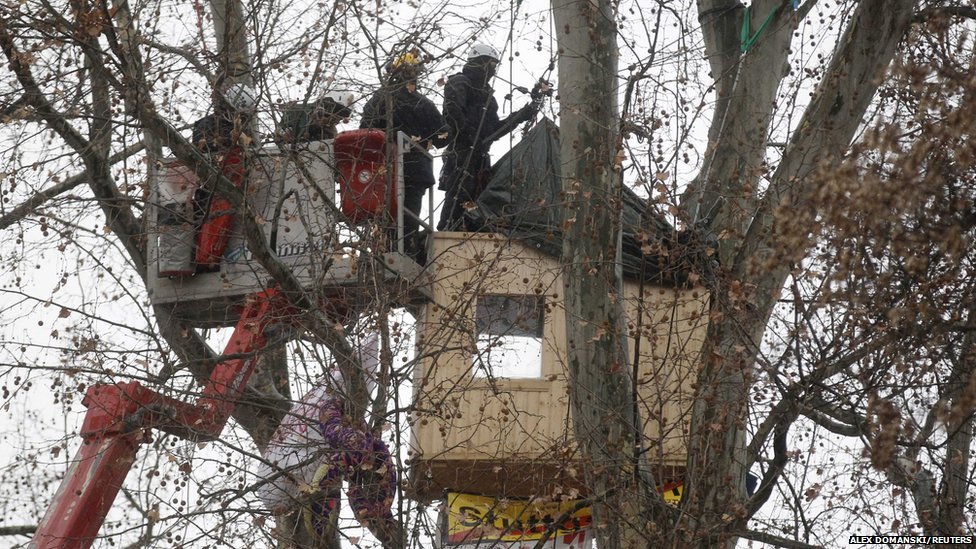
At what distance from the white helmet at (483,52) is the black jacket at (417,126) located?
60 centimetres

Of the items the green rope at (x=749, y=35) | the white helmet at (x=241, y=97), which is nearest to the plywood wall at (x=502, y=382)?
the white helmet at (x=241, y=97)

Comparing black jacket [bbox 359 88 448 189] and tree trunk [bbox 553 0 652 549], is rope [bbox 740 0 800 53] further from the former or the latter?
black jacket [bbox 359 88 448 189]

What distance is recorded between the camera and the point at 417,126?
11.6 metres

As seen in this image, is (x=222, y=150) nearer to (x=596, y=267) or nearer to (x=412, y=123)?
(x=412, y=123)

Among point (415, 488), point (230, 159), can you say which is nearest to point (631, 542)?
point (415, 488)

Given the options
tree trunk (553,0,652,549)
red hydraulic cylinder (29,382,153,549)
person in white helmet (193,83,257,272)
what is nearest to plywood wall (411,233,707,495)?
tree trunk (553,0,652,549)

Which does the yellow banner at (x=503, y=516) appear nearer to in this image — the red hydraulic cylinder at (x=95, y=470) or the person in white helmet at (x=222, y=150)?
the red hydraulic cylinder at (x=95, y=470)

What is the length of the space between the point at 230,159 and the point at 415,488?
A: 2.64 metres

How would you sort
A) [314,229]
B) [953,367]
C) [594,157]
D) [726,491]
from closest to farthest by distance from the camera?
1. [953,367]
2. [726,491]
3. [594,157]
4. [314,229]

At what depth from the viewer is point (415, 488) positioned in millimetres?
9227

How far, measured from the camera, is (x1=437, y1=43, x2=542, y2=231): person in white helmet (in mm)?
11711

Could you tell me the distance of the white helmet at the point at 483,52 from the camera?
11984mm

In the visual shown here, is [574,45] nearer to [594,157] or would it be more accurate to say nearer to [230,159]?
[594,157]

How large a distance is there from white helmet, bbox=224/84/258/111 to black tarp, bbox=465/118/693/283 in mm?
1903
